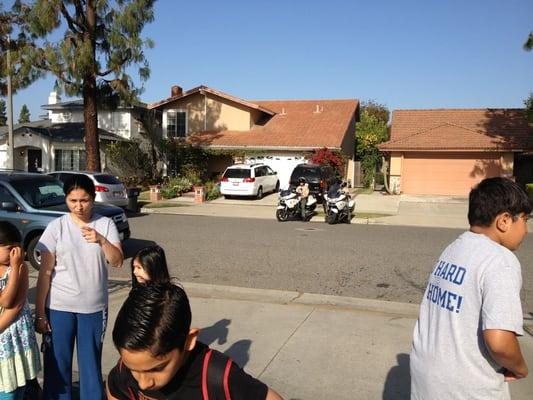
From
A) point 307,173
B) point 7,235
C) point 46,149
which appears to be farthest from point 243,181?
point 7,235

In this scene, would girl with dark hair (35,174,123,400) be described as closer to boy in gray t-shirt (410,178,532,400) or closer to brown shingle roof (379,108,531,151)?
boy in gray t-shirt (410,178,532,400)

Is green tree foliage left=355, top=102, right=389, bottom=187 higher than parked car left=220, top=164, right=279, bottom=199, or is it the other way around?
green tree foliage left=355, top=102, right=389, bottom=187

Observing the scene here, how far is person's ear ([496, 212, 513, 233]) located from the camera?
202 cm

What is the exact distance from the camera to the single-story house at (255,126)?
27.3 meters

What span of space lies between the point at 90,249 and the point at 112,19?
65.0ft

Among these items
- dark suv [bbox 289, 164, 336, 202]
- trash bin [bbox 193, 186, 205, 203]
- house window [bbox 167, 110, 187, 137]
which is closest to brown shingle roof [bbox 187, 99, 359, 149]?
house window [bbox 167, 110, 187, 137]

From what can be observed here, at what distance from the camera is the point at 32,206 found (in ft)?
29.3

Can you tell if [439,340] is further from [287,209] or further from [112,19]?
[112,19]

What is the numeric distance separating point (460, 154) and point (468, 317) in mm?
25354

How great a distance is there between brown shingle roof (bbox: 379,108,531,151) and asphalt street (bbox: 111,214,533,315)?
12.2 meters

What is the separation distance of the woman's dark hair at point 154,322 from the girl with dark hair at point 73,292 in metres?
1.84

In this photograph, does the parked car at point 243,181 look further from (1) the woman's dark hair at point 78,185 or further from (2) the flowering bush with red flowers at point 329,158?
(1) the woman's dark hair at point 78,185

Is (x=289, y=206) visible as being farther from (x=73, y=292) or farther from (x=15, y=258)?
(x=15, y=258)

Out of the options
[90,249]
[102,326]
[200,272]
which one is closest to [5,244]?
[90,249]
